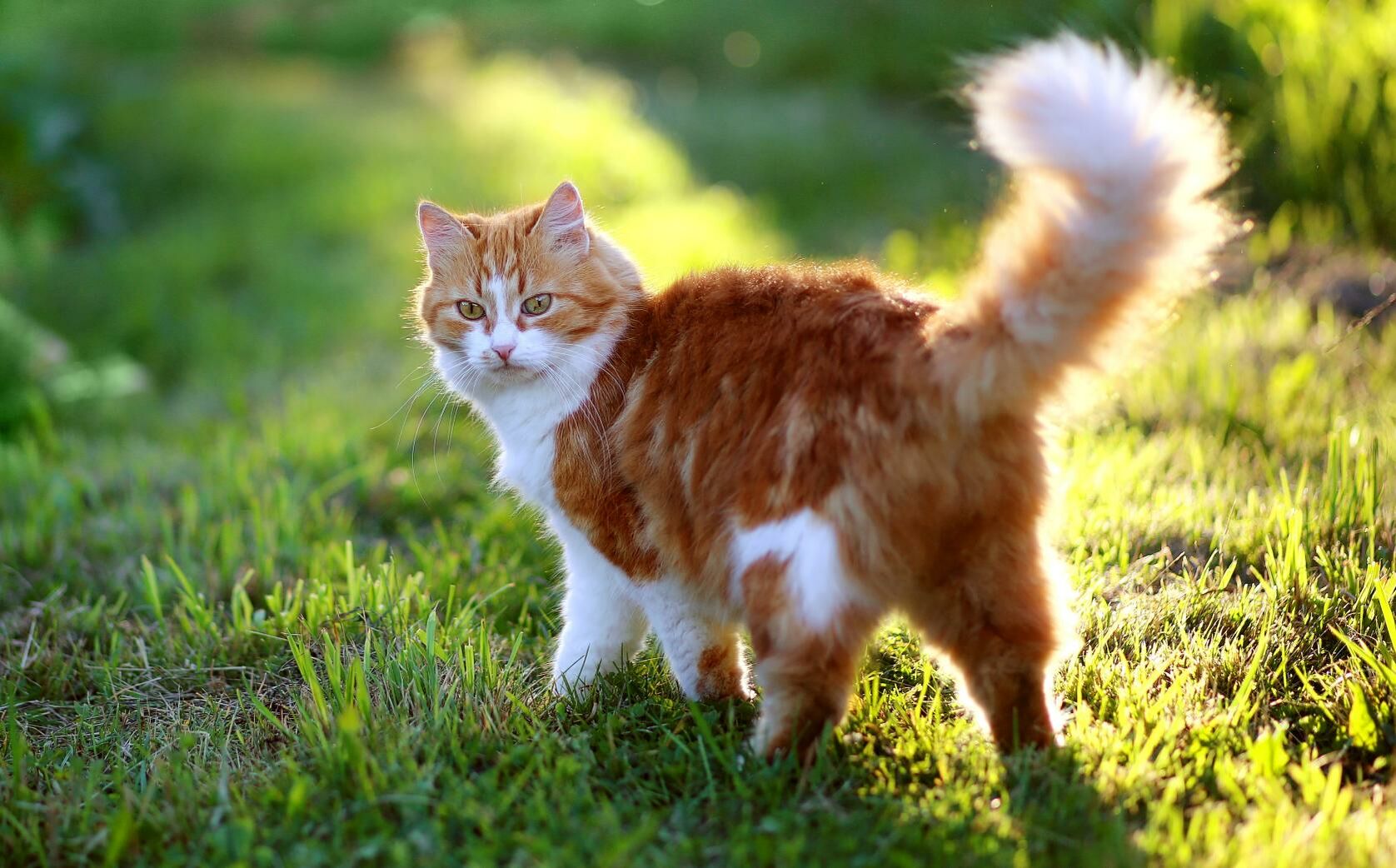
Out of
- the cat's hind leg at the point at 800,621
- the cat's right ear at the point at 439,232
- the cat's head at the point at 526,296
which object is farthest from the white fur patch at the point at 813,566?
the cat's right ear at the point at 439,232

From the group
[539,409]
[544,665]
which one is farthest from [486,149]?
[544,665]

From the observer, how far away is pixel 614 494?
2502 millimetres

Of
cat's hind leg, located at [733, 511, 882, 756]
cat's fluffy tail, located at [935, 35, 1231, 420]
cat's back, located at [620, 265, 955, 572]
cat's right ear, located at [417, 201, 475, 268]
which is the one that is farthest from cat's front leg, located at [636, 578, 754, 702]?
cat's right ear, located at [417, 201, 475, 268]

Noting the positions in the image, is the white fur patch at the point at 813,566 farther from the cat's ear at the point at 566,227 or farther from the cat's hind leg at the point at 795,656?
the cat's ear at the point at 566,227

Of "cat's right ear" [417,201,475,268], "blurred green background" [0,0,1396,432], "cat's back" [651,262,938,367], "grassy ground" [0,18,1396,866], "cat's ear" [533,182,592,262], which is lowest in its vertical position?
"grassy ground" [0,18,1396,866]

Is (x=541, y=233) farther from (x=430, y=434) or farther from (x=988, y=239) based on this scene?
(x=430, y=434)

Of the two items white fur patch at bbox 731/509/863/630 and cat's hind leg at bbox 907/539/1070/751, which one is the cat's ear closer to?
white fur patch at bbox 731/509/863/630

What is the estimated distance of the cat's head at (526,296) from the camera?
8.73 ft

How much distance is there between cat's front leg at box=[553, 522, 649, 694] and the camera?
2.63 meters

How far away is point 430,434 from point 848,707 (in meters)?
2.65

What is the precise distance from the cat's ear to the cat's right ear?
19 centimetres

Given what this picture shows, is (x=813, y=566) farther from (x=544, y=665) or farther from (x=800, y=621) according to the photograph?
(x=544, y=665)

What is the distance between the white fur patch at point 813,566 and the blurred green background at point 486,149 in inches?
71.0

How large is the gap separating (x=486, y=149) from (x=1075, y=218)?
678 cm
